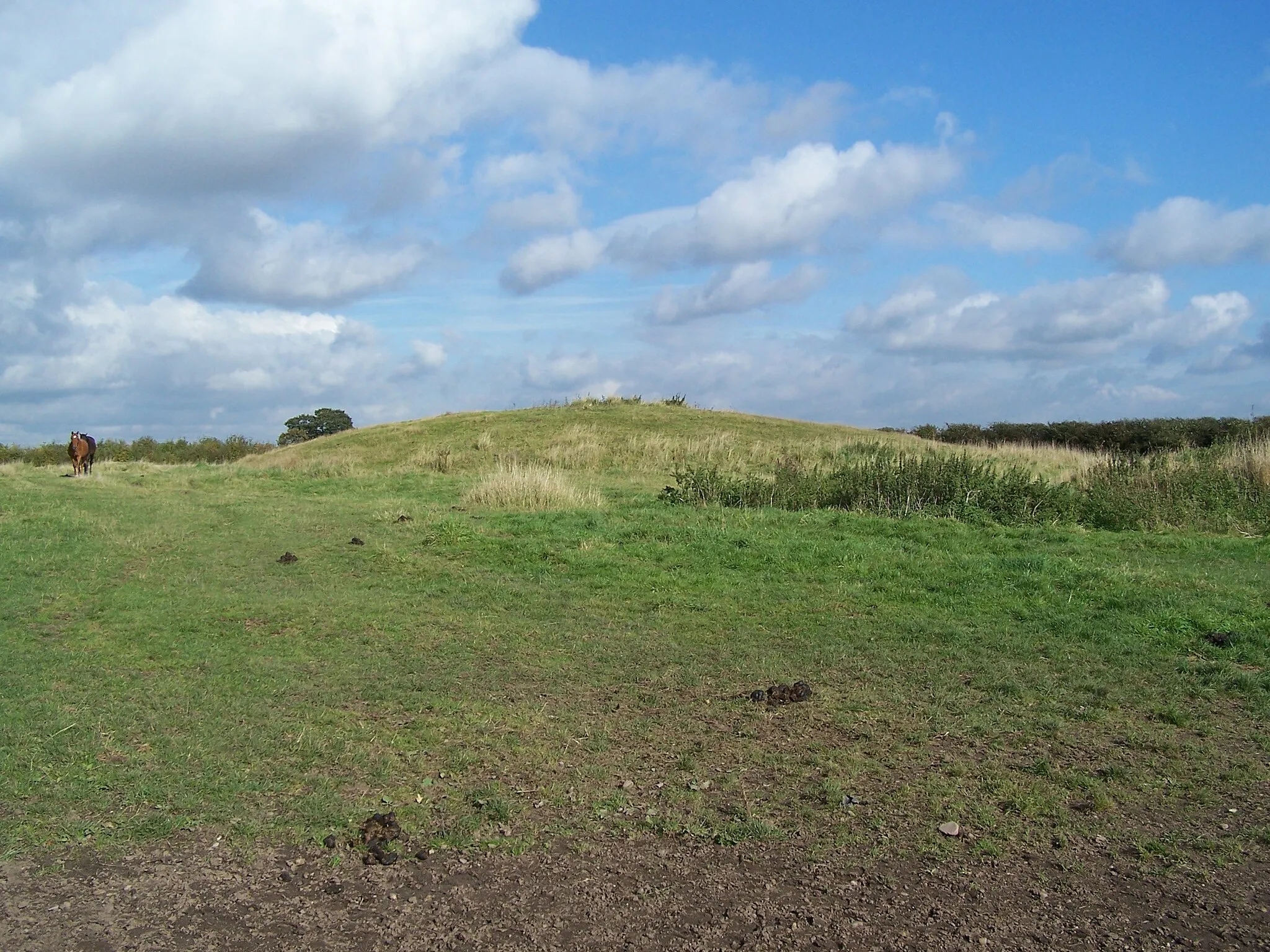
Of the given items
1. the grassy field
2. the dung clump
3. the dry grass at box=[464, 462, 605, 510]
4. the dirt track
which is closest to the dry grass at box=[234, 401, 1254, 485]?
the dry grass at box=[464, 462, 605, 510]

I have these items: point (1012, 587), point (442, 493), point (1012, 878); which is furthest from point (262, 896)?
point (442, 493)

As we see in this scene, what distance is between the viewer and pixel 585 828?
4711 mm

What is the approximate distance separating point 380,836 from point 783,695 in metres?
3.15

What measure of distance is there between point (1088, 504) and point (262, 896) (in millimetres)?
14441

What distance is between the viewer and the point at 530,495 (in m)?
16.8

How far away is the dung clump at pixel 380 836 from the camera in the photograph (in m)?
4.36

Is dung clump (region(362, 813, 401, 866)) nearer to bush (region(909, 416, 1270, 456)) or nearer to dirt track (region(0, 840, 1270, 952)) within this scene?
dirt track (region(0, 840, 1270, 952))

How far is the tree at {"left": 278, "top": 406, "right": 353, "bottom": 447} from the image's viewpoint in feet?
193

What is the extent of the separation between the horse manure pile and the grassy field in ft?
0.41

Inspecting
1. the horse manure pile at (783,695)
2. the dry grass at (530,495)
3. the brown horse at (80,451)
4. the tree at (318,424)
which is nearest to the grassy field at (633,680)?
the horse manure pile at (783,695)

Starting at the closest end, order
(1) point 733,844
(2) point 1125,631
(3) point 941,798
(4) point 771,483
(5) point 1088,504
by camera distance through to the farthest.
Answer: (1) point 733,844
(3) point 941,798
(2) point 1125,631
(5) point 1088,504
(4) point 771,483

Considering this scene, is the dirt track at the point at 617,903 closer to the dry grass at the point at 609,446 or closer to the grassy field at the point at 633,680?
the grassy field at the point at 633,680

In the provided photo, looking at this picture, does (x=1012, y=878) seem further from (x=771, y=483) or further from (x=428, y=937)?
(x=771, y=483)

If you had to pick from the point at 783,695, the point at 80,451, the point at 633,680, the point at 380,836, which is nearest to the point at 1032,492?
the point at 783,695
